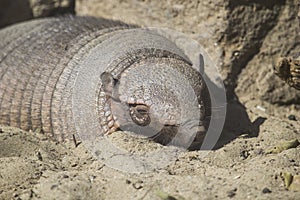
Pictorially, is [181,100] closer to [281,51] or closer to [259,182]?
[259,182]

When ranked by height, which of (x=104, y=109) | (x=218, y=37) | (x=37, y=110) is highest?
(x=218, y=37)

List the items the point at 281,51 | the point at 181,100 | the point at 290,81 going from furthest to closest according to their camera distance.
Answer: the point at 281,51
the point at 290,81
the point at 181,100

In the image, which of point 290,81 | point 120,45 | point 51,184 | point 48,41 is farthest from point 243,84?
point 51,184

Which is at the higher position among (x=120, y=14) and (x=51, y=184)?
(x=120, y=14)

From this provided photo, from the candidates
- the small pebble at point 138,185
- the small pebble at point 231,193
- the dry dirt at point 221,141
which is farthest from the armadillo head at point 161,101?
the small pebble at point 231,193

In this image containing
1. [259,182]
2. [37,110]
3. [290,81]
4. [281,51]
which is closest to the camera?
[259,182]

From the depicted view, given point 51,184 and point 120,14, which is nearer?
point 51,184

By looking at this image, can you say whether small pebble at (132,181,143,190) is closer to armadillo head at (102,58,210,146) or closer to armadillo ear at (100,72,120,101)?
armadillo head at (102,58,210,146)

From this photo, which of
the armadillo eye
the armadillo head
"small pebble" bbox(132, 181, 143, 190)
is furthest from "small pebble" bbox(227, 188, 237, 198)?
the armadillo eye
